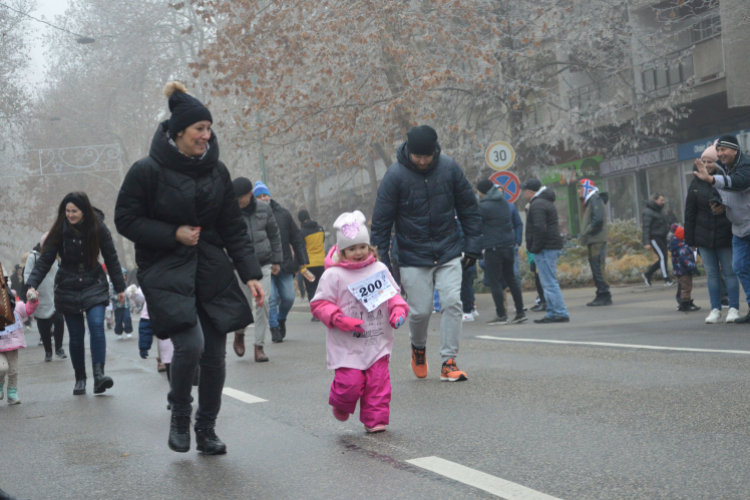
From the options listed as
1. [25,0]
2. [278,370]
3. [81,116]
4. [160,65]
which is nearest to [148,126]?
[81,116]

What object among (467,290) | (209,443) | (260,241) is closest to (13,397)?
(260,241)

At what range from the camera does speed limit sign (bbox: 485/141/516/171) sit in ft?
59.7

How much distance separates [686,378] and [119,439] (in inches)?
155

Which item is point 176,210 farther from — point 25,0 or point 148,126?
point 148,126

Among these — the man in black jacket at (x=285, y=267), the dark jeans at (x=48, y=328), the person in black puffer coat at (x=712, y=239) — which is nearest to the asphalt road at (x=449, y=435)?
the person in black puffer coat at (x=712, y=239)

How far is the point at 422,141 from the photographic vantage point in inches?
292

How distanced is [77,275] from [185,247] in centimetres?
382

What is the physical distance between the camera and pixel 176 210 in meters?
4.94

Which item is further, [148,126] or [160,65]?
[148,126]

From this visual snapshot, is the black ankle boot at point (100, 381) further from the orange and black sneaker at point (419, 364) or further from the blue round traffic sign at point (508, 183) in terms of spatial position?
the blue round traffic sign at point (508, 183)

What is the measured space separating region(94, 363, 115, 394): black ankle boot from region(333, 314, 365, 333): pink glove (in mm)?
3565

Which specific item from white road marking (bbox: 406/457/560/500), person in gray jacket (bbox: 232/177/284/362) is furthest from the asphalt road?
person in gray jacket (bbox: 232/177/284/362)

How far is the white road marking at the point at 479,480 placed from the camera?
3965mm

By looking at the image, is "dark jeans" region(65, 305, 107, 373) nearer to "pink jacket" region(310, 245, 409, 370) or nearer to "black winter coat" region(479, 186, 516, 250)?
"pink jacket" region(310, 245, 409, 370)
